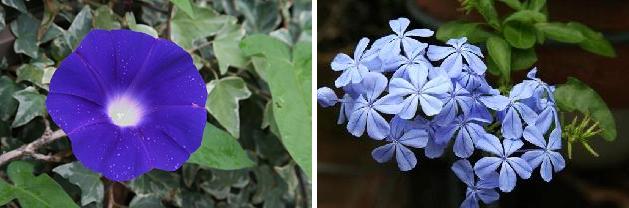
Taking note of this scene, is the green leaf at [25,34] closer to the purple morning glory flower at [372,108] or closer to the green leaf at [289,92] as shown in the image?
the green leaf at [289,92]

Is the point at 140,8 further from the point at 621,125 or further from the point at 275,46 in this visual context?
the point at 621,125

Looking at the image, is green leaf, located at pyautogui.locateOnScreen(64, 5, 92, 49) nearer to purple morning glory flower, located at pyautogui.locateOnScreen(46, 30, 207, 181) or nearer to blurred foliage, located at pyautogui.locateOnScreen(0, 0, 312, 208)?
blurred foliage, located at pyautogui.locateOnScreen(0, 0, 312, 208)

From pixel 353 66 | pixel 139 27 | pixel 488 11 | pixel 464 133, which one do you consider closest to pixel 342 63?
pixel 353 66

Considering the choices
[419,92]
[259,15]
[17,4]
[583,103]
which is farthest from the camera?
[259,15]

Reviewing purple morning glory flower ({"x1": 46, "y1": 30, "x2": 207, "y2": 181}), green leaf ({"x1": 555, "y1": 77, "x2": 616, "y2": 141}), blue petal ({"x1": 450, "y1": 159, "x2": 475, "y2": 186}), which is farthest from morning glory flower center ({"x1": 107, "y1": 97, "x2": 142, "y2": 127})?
green leaf ({"x1": 555, "y1": 77, "x2": 616, "y2": 141})

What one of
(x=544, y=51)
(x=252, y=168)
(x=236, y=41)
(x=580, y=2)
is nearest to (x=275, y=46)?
(x=236, y=41)

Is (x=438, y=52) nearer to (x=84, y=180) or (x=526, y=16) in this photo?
(x=526, y=16)
